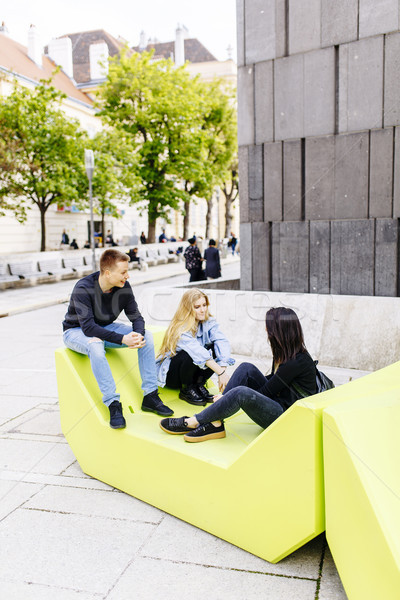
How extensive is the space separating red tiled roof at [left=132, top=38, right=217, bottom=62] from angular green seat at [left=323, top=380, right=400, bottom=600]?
6384 centimetres

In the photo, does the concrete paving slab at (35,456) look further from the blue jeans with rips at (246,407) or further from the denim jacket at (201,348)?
the blue jeans with rips at (246,407)

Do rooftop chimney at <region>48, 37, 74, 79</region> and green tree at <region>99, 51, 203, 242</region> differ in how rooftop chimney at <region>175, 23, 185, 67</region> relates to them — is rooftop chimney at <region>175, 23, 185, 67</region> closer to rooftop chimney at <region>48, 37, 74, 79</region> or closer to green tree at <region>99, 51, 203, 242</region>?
rooftop chimney at <region>48, 37, 74, 79</region>

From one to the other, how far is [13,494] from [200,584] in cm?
165

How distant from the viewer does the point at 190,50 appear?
62.6 metres

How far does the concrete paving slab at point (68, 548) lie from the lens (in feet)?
9.14

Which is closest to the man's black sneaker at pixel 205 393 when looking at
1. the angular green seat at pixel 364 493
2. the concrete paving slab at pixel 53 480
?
the concrete paving slab at pixel 53 480

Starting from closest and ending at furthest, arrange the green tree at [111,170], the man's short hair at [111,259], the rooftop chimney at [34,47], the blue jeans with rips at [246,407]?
the blue jeans with rips at [246,407]
the man's short hair at [111,259]
the green tree at [111,170]
the rooftop chimney at [34,47]

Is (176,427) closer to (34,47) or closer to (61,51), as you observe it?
(34,47)

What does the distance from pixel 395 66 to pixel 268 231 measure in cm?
280

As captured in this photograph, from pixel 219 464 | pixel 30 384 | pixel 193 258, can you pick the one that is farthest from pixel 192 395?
pixel 193 258

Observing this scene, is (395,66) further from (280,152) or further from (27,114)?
(27,114)

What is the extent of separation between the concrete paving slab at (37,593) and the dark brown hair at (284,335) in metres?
1.73

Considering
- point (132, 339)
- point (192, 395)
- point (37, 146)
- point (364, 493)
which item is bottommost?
point (192, 395)

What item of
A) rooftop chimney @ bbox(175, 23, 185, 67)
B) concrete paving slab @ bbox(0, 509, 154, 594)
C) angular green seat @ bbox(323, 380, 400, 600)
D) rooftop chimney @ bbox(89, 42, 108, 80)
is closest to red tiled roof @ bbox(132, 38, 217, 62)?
rooftop chimney @ bbox(175, 23, 185, 67)
